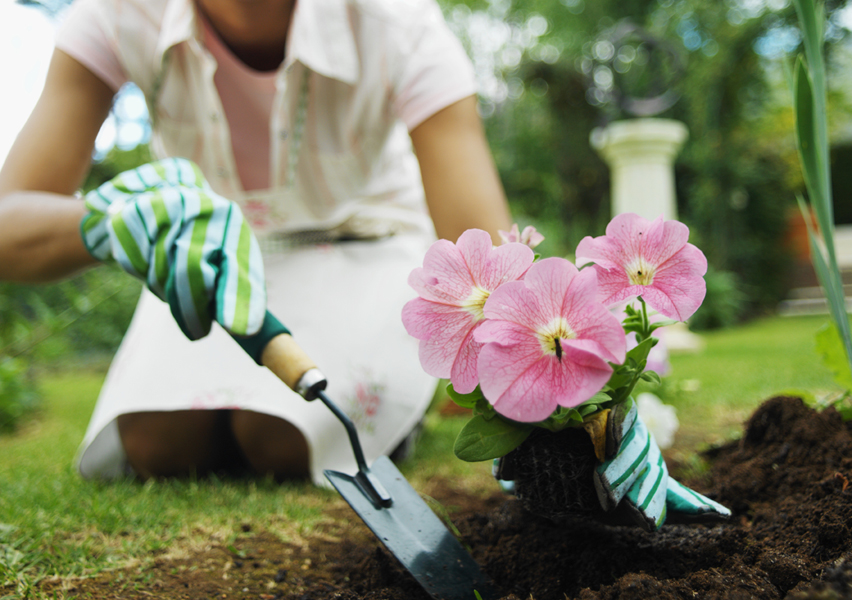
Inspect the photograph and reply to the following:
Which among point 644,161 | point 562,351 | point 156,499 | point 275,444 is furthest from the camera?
point 644,161

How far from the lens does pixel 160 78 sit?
1668 mm

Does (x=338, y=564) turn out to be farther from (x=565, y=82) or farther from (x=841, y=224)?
(x=841, y=224)

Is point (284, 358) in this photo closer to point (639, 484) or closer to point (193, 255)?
point (193, 255)

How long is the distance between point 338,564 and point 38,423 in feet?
8.13

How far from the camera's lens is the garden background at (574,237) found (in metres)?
1.29

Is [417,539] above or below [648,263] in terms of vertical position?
below

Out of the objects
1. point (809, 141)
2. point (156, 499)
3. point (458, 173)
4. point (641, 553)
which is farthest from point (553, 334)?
point (156, 499)

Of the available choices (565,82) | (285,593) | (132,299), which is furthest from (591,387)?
(565,82)

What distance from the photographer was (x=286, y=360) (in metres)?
0.95

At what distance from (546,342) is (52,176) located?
4.75ft

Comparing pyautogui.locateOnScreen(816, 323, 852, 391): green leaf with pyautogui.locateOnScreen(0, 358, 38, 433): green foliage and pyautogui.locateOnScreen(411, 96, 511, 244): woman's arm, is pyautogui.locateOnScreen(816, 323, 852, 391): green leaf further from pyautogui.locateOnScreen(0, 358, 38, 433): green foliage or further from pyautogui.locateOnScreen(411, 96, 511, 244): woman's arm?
pyautogui.locateOnScreen(0, 358, 38, 433): green foliage

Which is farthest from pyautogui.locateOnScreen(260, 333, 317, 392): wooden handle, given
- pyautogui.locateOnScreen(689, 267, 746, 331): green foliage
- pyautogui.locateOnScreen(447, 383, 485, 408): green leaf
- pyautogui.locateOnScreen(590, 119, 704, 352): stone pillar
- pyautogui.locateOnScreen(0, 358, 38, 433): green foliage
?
pyautogui.locateOnScreen(689, 267, 746, 331): green foliage

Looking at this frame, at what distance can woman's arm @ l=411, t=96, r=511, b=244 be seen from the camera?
1513mm

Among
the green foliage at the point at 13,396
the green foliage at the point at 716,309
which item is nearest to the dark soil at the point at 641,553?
the green foliage at the point at 13,396
